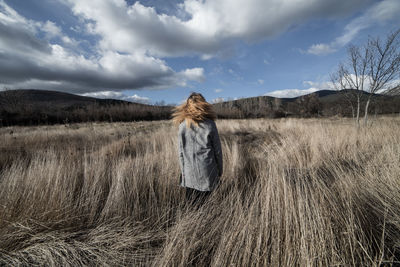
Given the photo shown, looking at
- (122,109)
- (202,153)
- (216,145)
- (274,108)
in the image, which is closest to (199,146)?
(202,153)

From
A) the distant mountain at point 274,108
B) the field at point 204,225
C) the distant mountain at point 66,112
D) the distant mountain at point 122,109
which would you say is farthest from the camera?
the distant mountain at point 274,108

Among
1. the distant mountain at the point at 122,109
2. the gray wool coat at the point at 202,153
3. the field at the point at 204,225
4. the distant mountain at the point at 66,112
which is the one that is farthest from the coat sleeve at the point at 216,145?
the distant mountain at the point at 66,112

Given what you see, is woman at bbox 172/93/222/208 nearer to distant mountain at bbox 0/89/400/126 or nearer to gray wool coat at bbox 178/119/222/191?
gray wool coat at bbox 178/119/222/191

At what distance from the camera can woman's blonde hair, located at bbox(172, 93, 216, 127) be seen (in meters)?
2.04

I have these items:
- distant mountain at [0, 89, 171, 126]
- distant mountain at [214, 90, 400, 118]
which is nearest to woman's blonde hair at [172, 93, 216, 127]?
distant mountain at [0, 89, 171, 126]

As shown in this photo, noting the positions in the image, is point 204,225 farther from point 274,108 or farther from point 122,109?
point 274,108

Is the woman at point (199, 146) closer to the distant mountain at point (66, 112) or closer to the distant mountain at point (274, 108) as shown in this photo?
the distant mountain at point (66, 112)

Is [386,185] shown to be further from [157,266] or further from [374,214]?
[157,266]

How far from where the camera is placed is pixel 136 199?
→ 2.12 metres

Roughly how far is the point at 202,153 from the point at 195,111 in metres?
0.61

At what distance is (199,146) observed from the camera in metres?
2.12

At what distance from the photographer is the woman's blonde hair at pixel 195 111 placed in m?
2.04

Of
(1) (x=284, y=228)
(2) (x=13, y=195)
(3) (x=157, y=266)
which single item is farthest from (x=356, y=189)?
(2) (x=13, y=195)

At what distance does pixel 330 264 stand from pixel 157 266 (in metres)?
1.25
